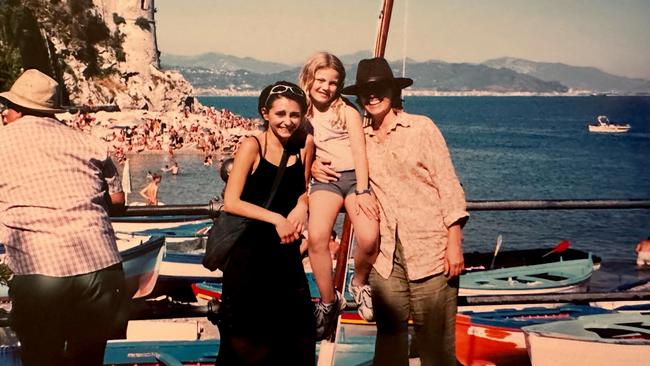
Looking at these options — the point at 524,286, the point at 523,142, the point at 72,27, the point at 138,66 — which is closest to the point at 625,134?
the point at 523,142

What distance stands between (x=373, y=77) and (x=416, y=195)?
21.0 inches

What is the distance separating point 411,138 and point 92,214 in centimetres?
134

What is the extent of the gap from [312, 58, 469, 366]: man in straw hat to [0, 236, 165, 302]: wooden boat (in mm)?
5603

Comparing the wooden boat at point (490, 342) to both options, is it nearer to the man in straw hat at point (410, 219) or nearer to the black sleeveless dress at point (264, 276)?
the man in straw hat at point (410, 219)

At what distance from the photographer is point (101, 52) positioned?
3349 inches

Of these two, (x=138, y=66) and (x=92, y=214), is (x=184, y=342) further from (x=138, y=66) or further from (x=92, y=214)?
(x=138, y=66)

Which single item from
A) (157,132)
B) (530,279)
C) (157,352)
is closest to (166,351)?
(157,352)

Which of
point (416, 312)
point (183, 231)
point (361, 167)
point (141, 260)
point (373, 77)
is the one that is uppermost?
point (373, 77)

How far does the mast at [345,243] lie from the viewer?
373 cm

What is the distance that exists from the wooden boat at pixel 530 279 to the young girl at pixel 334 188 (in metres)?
11.2

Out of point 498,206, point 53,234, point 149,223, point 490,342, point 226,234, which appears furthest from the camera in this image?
point 149,223

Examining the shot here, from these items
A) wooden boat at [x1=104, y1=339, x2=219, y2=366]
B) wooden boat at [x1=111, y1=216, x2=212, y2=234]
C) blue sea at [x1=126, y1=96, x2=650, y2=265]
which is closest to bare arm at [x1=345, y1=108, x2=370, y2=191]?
wooden boat at [x1=104, y1=339, x2=219, y2=366]

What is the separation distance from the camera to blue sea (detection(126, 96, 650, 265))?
146 feet

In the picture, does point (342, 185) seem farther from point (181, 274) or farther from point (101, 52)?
point (101, 52)
